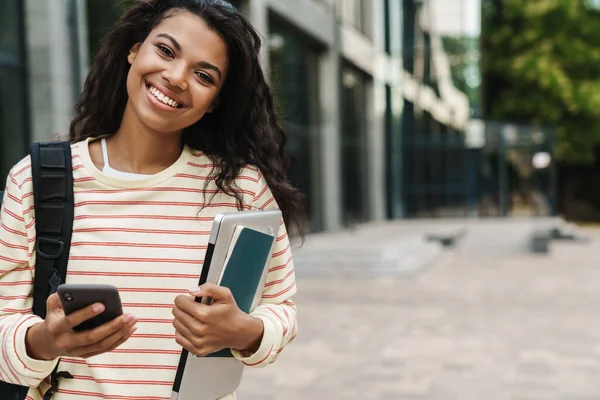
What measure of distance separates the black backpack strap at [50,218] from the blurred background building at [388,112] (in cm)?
1715

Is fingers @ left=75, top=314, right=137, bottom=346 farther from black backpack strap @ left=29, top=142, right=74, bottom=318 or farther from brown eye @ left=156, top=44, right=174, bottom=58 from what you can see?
brown eye @ left=156, top=44, right=174, bottom=58

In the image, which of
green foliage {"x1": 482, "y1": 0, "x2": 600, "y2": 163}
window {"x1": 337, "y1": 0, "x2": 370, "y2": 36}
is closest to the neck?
window {"x1": 337, "y1": 0, "x2": 370, "y2": 36}

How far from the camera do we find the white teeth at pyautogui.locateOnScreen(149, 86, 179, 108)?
1673 millimetres

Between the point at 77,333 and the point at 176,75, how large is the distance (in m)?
0.55

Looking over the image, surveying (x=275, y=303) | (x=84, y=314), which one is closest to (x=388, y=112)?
(x=275, y=303)

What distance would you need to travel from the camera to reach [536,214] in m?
25.4

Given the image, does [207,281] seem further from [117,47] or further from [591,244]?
[591,244]

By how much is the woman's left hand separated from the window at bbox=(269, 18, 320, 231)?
1801cm

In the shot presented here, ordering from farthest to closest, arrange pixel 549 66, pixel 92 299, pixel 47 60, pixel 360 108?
pixel 549 66, pixel 360 108, pixel 47 60, pixel 92 299

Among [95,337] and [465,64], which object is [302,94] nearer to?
[465,64]

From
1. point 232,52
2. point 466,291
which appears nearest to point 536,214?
point 466,291

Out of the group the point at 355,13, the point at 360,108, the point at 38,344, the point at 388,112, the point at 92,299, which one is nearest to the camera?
the point at 92,299

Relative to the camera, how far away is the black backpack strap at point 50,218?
1582mm

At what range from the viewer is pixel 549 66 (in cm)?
3109
